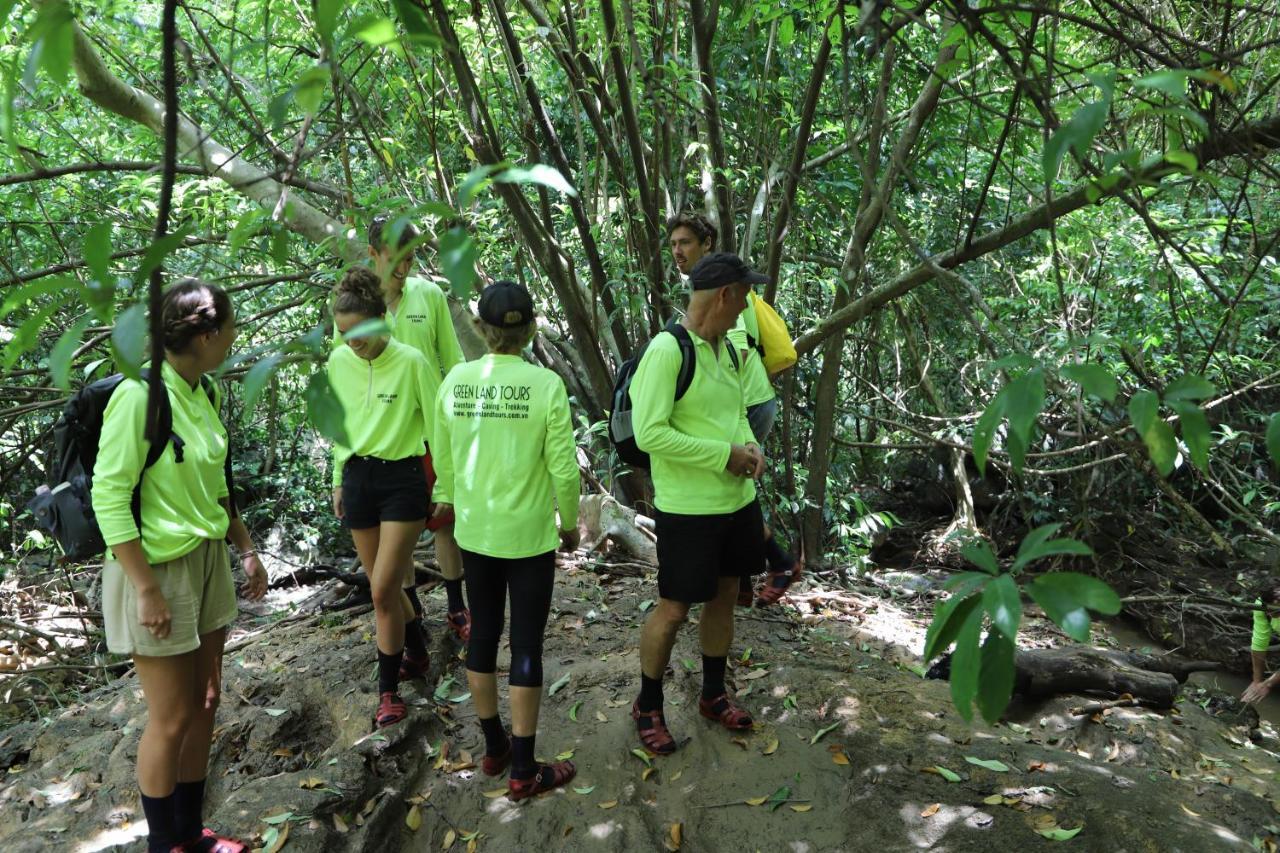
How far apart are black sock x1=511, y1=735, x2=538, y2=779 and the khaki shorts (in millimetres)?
1140

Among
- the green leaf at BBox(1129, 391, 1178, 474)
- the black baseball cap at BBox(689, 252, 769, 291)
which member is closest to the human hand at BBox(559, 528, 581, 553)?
the black baseball cap at BBox(689, 252, 769, 291)

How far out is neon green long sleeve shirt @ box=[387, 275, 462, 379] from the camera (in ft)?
14.5

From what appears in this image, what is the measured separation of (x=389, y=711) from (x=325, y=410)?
3.21 meters

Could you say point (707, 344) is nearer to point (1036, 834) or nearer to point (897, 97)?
Result: point (1036, 834)

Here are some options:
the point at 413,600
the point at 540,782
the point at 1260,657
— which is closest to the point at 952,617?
the point at 540,782

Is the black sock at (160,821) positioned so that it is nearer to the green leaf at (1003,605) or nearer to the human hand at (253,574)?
the human hand at (253,574)

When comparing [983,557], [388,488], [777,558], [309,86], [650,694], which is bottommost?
[650,694]

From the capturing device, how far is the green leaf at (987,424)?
144 centimetres

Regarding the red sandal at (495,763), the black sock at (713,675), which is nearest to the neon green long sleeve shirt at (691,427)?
the black sock at (713,675)

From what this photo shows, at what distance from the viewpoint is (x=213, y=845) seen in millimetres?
3152

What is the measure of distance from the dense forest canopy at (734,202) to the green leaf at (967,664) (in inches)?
63.8

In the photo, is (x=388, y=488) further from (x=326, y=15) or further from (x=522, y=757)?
(x=326, y=15)

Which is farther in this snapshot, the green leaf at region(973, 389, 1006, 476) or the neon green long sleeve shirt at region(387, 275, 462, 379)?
the neon green long sleeve shirt at region(387, 275, 462, 379)

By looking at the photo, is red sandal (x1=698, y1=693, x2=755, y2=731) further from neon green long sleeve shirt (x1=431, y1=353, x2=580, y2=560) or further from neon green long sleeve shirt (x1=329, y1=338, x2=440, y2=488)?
neon green long sleeve shirt (x1=329, y1=338, x2=440, y2=488)
